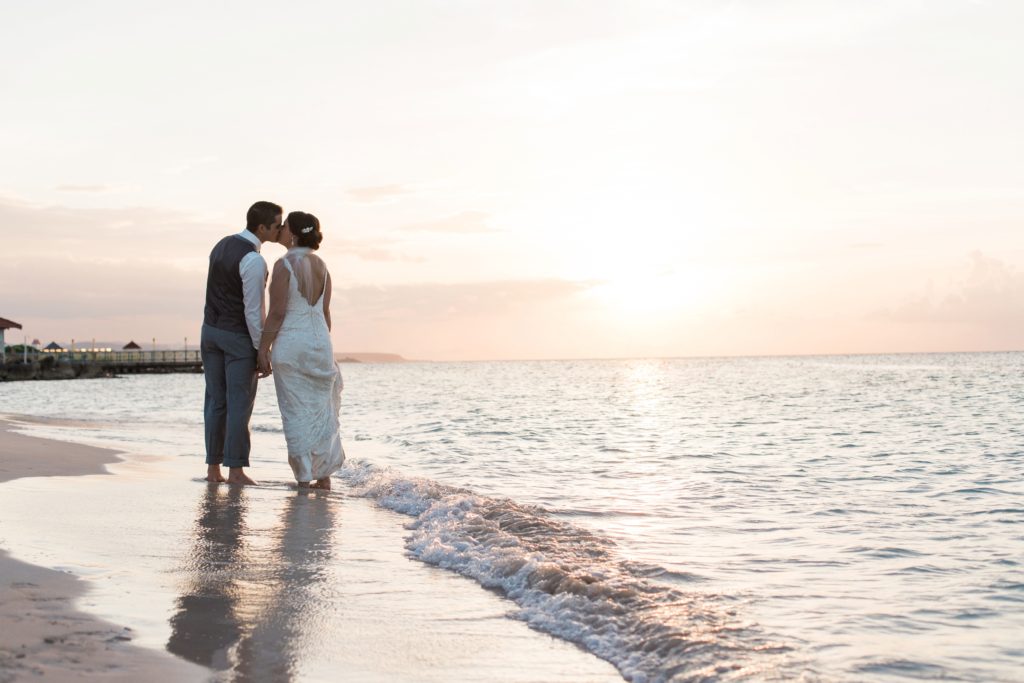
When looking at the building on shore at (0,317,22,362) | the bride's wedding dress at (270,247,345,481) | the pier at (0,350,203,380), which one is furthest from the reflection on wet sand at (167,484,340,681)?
the building on shore at (0,317,22,362)

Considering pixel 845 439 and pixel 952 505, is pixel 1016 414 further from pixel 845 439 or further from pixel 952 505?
pixel 952 505

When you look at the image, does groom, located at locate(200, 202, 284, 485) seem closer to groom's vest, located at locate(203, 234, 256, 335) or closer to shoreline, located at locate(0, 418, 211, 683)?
groom's vest, located at locate(203, 234, 256, 335)

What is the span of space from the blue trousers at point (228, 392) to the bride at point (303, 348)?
0.20 m

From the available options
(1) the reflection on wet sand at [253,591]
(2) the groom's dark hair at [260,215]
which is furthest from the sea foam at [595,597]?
(2) the groom's dark hair at [260,215]

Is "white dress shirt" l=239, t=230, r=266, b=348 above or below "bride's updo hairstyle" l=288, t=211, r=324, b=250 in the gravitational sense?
below

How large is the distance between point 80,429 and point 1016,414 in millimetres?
20563

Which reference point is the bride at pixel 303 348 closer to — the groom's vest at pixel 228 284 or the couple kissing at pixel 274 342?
the couple kissing at pixel 274 342

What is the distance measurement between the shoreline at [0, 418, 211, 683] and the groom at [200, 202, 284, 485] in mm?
3030

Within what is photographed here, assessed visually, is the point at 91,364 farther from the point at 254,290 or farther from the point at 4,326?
the point at 254,290

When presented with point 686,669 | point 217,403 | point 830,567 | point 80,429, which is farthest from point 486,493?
point 80,429

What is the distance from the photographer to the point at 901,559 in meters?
5.86

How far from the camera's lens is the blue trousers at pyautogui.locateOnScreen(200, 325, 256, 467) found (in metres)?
7.68

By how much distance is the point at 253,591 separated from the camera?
4242 millimetres

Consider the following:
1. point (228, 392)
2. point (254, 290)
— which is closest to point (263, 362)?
point (228, 392)
